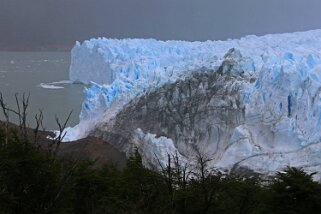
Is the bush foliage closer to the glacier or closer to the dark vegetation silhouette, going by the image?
the dark vegetation silhouette

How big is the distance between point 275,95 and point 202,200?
6.19 metres

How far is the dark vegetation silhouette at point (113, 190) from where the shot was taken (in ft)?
12.5

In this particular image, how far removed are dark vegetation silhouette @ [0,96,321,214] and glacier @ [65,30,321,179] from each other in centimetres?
416

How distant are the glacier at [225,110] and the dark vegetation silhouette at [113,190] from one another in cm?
416

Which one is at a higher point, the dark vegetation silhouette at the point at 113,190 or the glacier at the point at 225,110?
the glacier at the point at 225,110

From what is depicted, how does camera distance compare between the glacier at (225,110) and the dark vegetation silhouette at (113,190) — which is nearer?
the dark vegetation silhouette at (113,190)

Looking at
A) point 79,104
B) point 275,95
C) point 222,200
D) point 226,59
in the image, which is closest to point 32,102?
point 79,104

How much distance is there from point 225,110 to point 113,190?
6629 mm

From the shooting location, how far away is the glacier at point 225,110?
10.1 m

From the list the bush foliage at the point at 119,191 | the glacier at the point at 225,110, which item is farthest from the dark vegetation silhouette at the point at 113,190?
the glacier at the point at 225,110

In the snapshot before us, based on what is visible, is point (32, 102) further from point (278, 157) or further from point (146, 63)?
point (278, 157)

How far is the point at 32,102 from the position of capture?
21.8 meters

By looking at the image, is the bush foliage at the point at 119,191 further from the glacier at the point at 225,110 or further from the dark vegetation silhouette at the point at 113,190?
the glacier at the point at 225,110

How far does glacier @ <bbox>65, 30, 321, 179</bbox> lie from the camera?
33.0ft
